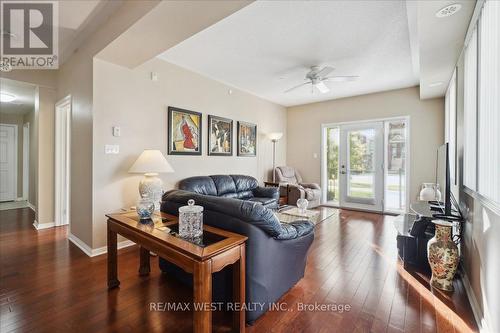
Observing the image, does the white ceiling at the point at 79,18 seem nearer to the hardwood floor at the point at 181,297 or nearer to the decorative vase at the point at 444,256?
the hardwood floor at the point at 181,297

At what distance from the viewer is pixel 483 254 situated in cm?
169

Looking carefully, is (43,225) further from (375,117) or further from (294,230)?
(375,117)

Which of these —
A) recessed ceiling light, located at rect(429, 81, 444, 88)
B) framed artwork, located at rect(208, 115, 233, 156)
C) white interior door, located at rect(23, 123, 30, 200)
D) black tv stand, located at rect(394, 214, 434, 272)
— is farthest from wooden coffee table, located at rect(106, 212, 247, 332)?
white interior door, located at rect(23, 123, 30, 200)

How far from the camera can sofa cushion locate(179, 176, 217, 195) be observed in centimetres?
366

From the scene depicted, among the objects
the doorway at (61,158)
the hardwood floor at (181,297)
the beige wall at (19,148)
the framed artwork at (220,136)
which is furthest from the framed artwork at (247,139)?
the beige wall at (19,148)

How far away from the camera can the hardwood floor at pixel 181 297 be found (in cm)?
165

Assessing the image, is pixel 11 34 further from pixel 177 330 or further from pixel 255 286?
pixel 255 286

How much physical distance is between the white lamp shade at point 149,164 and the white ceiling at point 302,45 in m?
1.59

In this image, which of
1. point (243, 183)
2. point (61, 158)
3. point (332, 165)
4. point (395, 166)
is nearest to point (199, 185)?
point (243, 183)

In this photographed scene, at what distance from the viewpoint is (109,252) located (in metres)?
2.08

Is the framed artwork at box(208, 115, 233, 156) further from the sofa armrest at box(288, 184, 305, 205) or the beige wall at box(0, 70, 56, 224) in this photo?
the beige wall at box(0, 70, 56, 224)

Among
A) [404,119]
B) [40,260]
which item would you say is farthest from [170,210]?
[404,119]

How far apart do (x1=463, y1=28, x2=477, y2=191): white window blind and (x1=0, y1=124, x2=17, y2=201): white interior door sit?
929 cm

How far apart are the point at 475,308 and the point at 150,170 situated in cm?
342
